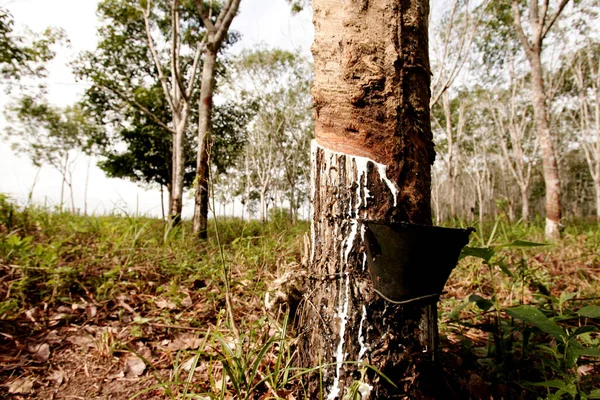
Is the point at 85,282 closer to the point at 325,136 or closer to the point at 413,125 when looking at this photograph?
the point at 325,136

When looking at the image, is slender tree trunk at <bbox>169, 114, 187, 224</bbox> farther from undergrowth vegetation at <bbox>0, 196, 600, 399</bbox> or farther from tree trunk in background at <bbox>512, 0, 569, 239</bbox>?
tree trunk in background at <bbox>512, 0, 569, 239</bbox>

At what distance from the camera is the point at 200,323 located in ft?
6.23

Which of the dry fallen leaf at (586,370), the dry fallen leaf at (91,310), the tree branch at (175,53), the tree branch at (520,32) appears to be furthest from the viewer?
the tree branch at (520,32)

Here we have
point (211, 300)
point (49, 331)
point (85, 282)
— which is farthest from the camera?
point (85, 282)

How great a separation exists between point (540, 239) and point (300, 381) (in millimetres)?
5340

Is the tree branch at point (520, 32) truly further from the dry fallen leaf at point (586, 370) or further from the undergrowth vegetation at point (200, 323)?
the dry fallen leaf at point (586, 370)

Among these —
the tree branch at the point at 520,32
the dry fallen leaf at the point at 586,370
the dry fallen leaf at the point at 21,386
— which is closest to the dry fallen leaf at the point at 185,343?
the dry fallen leaf at the point at 21,386

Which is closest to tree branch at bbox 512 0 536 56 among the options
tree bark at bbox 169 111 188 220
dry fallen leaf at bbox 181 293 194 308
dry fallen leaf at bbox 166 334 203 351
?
tree bark at bbox 169 111 188 220

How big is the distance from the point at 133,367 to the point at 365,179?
5.22 ft

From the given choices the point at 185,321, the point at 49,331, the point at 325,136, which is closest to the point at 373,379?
the point at 325,136

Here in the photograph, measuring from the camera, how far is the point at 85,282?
228 cm

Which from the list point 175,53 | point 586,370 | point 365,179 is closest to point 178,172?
point 175,53

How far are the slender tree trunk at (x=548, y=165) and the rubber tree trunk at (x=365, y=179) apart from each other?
223 inches

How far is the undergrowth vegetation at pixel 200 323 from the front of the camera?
1216 millimetres
